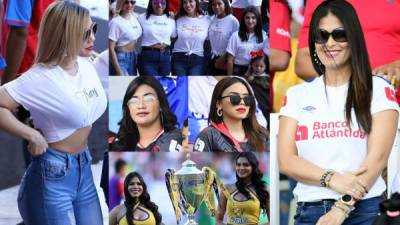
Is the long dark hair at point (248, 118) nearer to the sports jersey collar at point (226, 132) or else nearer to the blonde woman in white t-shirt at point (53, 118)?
the sports jersey collar at point (226, 132)

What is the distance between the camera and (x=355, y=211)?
8.32 feet

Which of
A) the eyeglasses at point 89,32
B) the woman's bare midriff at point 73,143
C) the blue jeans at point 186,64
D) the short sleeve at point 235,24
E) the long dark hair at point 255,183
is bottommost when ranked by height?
the long dark hair at point 255,183

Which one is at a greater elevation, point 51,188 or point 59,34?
point 59,34

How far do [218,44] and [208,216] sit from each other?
→ 94cm

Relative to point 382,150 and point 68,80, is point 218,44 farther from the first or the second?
point 382,150

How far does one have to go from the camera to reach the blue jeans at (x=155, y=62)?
12.7 feet

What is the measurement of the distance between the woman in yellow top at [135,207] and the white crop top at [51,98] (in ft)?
2.67

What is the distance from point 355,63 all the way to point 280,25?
112 centimetres

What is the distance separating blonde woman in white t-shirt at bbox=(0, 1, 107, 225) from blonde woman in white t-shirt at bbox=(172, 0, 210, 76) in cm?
74

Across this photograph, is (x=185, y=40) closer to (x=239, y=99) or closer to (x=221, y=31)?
(x=221, y=31)

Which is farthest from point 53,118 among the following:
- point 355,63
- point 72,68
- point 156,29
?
point 355,63

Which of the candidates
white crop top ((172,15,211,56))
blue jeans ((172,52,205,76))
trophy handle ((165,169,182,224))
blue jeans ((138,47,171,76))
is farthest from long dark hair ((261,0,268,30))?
trophy handle ((165,169,182,224))

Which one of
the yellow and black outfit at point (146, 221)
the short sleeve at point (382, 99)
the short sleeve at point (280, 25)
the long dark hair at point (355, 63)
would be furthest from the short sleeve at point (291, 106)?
the yellow and black outfit at point (146, 221)

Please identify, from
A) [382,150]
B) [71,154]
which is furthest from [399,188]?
[71,154]
